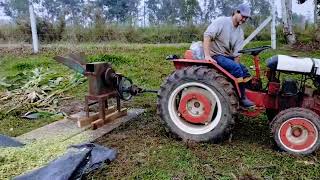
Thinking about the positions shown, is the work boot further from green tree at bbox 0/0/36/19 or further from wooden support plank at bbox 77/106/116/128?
green tree at bbox 0/0/36/19

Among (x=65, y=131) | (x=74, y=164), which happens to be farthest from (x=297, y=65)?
(x=65, y=131)

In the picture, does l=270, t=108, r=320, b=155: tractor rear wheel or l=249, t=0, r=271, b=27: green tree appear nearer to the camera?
l=270, t=108, r=320, b=155: tractor rear wheel

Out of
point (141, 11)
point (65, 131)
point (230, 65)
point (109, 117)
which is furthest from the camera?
point (141, 11)

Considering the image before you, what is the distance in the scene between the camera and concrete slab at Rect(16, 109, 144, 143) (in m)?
4.84

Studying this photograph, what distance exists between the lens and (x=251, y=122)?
536 cm

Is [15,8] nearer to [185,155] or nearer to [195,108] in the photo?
[195,108]

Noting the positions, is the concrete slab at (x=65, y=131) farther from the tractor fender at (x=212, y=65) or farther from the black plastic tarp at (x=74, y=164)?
the tractor fender at (x=212, y=65)

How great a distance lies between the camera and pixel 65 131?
5.08m

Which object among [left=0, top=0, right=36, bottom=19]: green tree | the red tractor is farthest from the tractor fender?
[left=0, top=0, right=36, bottom=19]: green tree

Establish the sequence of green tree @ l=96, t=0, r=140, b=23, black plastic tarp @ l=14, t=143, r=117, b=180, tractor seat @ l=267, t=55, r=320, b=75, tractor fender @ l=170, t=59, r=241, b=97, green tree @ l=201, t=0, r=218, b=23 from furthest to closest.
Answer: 1. green tree @ l=96, t=0, r=140, b=23
2. green tree @ l=201, t=0, r=218, b=23
3. tractor fender @ l=170, t=59, r=241, b=97
4. tractor seat @ l=267, t=55, r=320, b=75
5. black plastic tarp @ l=14, t=143, r=117, b=180

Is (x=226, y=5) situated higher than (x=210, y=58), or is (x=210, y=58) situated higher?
(x=226, y=5)

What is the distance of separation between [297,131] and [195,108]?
1.11 metres

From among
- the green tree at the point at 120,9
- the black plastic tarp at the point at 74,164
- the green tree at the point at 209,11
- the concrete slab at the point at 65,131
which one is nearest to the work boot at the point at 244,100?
the black plastic tarp at the point at 74,164

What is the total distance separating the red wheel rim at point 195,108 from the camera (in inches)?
177
